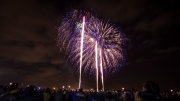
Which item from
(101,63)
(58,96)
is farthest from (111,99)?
(101,63)

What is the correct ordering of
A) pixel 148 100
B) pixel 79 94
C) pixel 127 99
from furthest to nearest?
pixel 79 94 < pixel 127 99 < pixel 148 100

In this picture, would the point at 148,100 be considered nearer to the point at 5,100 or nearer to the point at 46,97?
the point at 5,100

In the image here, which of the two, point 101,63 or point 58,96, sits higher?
point 101,63

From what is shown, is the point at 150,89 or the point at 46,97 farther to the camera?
the point at 46,97

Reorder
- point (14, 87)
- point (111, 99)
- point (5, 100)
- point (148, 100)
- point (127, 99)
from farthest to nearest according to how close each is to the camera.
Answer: point (111, 99)
point (127, 99)
point (14, 87)
point (5, 100)
point (148, 100)

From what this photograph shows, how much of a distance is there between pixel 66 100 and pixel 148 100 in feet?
52.0

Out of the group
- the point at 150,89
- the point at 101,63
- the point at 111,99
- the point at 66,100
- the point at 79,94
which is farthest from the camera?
the point at 101,63

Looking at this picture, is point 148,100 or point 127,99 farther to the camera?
point 127,99

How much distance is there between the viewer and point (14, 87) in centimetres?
516

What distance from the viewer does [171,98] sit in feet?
22.7

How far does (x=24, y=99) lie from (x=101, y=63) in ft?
72.5

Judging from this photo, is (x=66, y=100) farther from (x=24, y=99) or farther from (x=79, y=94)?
(x=24, y=99)

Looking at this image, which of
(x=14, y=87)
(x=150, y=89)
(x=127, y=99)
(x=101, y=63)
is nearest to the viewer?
(x=150, y=89)

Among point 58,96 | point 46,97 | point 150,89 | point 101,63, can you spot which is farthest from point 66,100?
point 150,89
